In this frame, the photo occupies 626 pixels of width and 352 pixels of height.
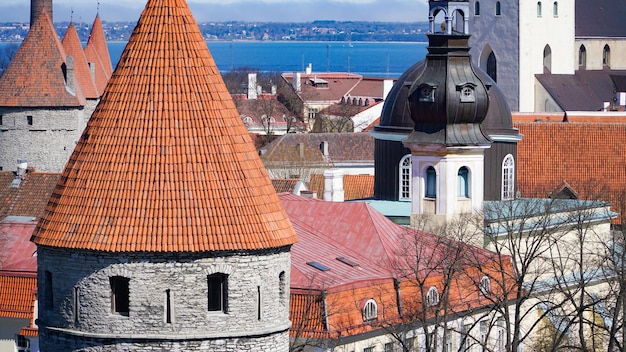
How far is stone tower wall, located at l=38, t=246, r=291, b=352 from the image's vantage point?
23.7m

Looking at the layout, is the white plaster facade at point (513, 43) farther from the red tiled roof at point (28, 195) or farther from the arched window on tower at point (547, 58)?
the red tiled roof at point (28, 195)

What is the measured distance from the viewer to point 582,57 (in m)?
112

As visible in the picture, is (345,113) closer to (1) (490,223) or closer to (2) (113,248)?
(1) (490,223)

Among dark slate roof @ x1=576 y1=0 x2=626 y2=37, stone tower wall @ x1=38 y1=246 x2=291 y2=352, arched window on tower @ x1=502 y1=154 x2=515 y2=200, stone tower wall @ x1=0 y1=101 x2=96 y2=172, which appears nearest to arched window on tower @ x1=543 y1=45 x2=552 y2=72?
dark slate roof @ x1=576 y1=0 x2=626 y2=37

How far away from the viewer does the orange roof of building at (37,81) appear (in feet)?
244

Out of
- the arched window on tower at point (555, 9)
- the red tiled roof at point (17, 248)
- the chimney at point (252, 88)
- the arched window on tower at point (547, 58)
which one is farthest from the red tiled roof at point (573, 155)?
the chimney at point (252, 88)

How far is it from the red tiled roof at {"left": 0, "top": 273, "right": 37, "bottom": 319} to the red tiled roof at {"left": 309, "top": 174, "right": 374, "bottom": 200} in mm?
27693

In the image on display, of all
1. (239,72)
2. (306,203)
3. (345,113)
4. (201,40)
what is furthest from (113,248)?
(239,72)

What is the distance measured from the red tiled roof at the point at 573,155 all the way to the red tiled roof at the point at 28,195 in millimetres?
15962

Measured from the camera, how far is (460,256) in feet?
136

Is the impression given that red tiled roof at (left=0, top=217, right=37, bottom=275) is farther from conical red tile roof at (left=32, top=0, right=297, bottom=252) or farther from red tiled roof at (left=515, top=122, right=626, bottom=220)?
red tiled roof at (left=515, top=122, right=626, bottom=220)

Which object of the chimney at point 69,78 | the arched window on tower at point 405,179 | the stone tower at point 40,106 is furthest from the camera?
the chimney at point 69,78

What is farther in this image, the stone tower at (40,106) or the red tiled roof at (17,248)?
the stone tower at (40,106)

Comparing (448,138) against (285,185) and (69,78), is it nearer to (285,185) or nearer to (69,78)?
(285,185)
